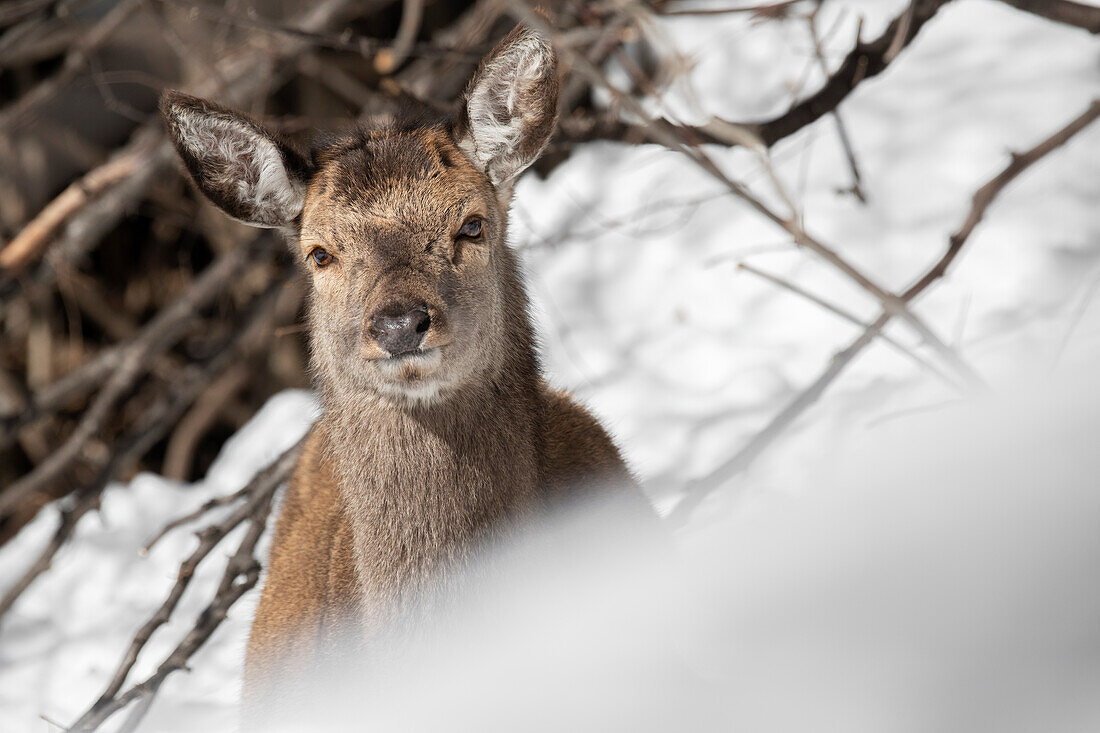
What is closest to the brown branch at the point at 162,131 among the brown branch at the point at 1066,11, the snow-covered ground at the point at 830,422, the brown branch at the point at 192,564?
the snow-covered ground at the point at 830,422

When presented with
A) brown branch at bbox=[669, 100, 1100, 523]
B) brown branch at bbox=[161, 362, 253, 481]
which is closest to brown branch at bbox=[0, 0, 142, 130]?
brown branch at bbox=[161, 362, 253, 481]

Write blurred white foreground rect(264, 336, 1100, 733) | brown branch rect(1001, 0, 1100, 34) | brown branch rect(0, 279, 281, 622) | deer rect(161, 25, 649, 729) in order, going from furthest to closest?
brown branch rect(0, 279, 281, 622)
brown branch rect(1001, 0, 1100, 34)
deer rect(161, 25, 649, 729)
blurred white foreground rect(264, 336, 1100, 733)

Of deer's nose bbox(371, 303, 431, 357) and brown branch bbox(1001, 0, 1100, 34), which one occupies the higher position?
brown branch bbox(1001, 0, 1100, 34)

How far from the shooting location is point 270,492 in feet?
12.8

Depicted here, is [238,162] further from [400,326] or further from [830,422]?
[830,422]

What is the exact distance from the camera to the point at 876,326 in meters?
3.33

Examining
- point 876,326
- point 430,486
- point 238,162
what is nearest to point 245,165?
point 238,162

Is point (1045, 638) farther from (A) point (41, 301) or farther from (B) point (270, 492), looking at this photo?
(A) point (41, 301)

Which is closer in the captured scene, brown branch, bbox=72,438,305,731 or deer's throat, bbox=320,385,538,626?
deer's throat, bbox=320,385,538,626

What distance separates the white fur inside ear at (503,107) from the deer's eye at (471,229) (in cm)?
23

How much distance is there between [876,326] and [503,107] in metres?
1.27

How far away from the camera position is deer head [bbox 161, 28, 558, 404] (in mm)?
2584

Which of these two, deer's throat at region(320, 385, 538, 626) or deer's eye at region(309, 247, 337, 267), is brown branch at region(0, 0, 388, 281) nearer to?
deer's eye at region(309, 247, 337, 267)

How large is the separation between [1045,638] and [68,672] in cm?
369
